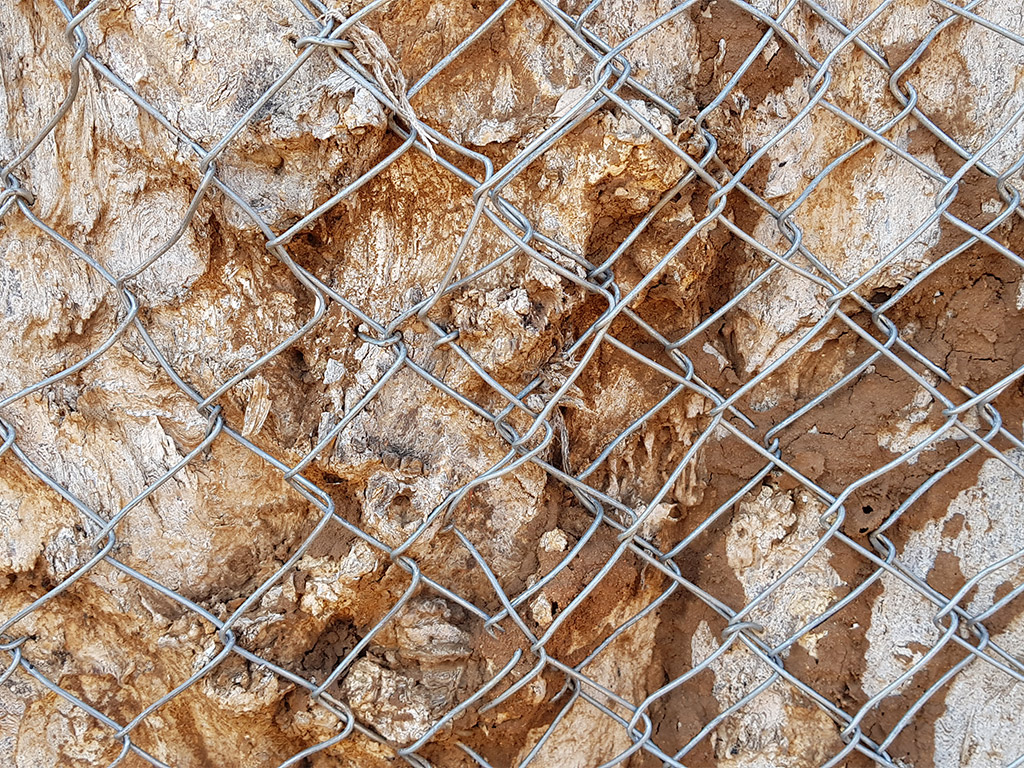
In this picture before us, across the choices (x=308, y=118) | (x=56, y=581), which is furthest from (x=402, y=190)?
(x=56, y=581)

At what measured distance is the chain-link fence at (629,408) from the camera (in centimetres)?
108

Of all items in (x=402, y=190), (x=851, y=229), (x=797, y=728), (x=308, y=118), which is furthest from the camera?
(x=797, y=728)

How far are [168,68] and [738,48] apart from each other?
0.76 m

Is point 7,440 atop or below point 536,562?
below

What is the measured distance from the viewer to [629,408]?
4.15 feet

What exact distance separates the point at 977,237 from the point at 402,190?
32.8 inches

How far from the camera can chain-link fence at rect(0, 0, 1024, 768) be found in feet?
3.53

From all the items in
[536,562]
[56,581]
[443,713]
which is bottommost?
[56,581]

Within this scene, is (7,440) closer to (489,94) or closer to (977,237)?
(489,94)

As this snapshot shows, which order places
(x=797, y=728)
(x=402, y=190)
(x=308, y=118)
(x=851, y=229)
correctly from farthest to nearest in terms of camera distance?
(x=797, y=728), (x=851, y=229), (x=402, y=190), (x=308, y=118)

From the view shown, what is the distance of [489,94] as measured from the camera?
1.09 metres

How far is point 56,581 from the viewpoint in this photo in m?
1.15

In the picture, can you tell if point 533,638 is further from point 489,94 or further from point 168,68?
point 168,68

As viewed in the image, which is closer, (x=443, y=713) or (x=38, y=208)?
(x=38, y=208)
